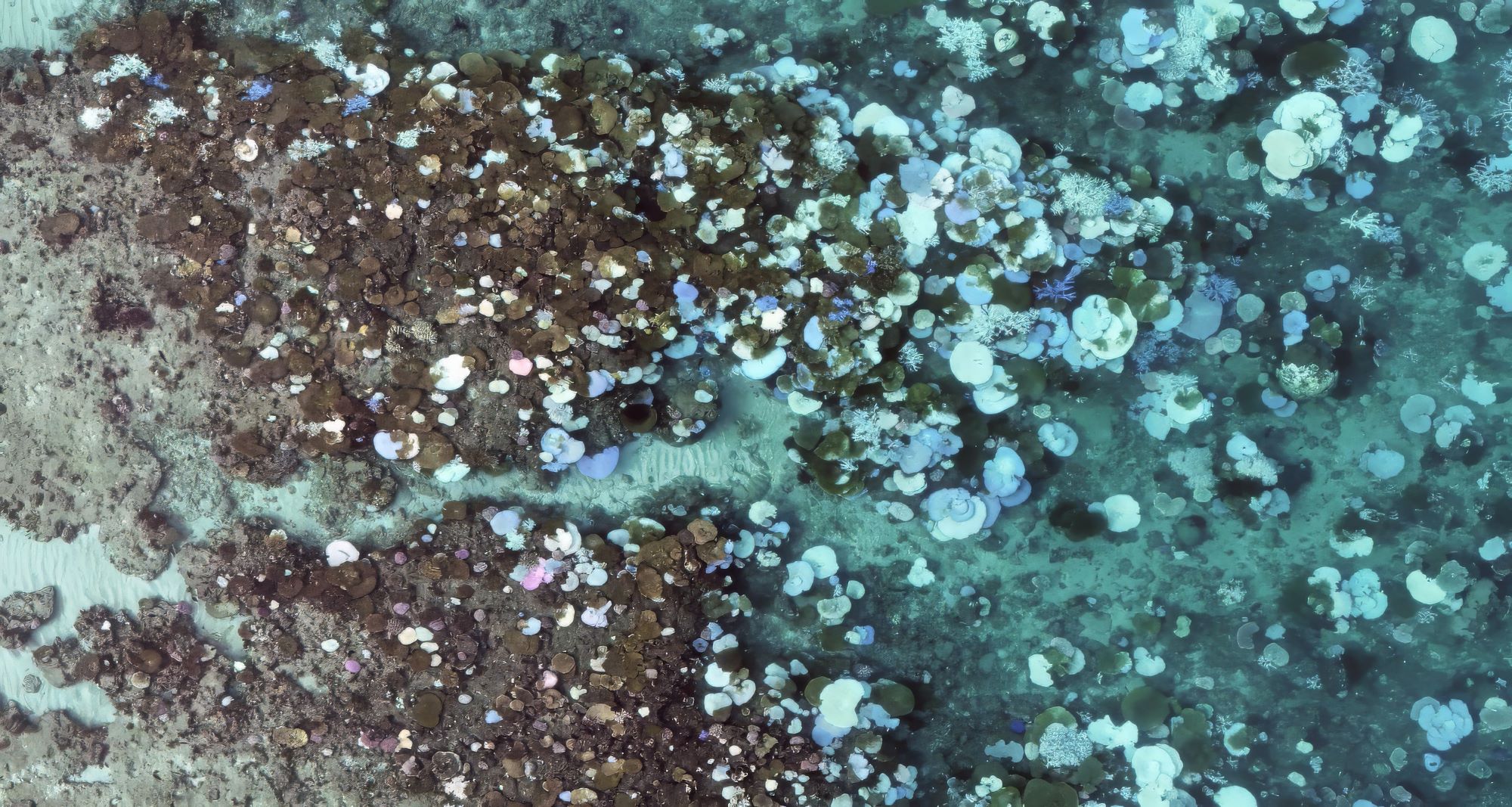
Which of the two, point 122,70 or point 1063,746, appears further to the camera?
point 1063,746

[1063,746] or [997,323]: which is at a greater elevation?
[997,323]

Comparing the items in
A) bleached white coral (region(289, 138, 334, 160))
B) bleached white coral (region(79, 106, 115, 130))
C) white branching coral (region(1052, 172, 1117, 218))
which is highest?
bleached white coral (region(79, 106, 115, 130))

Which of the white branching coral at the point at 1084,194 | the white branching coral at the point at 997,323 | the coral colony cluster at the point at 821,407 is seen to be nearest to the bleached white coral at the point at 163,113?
the coral colony cluster at the point at 821,407

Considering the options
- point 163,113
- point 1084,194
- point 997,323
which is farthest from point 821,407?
point 163,113

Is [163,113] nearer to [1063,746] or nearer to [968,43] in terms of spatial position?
[968,43]

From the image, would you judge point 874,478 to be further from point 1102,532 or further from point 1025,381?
point 1102,532

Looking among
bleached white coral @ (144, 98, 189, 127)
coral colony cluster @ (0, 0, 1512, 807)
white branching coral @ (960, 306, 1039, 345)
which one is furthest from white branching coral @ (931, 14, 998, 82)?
bleached white coral @ (144, 98, 189, 127)

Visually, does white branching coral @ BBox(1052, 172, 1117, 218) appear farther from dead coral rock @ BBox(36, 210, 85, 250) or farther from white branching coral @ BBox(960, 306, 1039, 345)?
dead coral rock @ BBox(36, 210, 85, 250)

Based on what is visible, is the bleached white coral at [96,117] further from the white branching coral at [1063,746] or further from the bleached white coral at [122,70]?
the white branching coral at [1063,746]
